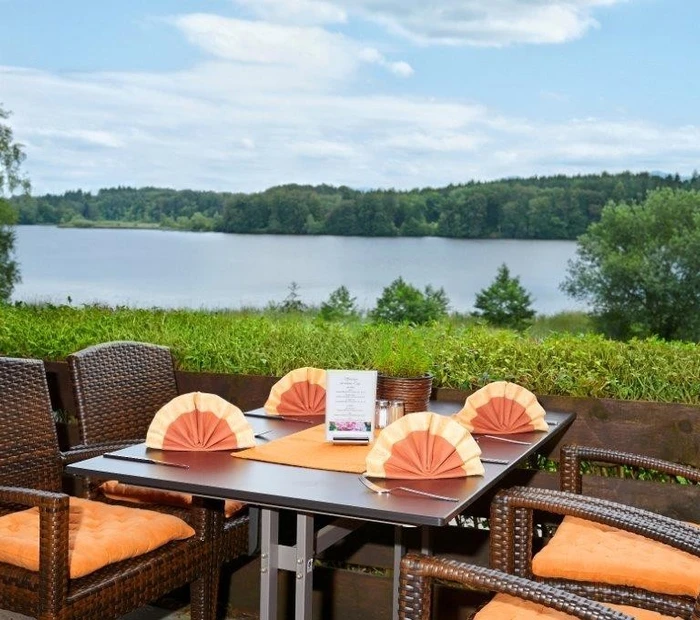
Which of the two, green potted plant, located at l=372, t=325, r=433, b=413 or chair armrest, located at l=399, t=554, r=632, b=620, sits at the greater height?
green potted plant, located at l=372, t=325, r=433, b=413

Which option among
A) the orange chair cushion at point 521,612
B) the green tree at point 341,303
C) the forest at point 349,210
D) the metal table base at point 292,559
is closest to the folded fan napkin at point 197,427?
the metal table base at point 292,559

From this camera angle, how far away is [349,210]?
1886 cm

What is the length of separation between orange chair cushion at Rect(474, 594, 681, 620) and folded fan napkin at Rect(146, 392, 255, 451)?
2.39 feet

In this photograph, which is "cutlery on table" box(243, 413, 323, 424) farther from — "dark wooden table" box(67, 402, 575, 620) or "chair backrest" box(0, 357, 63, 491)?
"chair backrest" box(0, 357, 63, 491)

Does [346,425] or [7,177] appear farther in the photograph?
[7,177]

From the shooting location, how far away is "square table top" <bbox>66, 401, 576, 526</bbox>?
1.98 m

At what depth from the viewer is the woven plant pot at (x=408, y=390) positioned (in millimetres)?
2992

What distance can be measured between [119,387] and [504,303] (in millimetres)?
17816

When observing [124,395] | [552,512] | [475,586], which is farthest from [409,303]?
[475,586]

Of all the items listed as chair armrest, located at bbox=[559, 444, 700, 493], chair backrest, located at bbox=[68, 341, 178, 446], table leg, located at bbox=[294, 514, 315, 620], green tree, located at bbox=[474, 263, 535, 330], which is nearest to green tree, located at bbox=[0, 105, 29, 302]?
green tree, located at bbox=[474, 263, 535, 330]

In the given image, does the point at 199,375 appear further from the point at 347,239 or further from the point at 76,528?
the point at 347,239

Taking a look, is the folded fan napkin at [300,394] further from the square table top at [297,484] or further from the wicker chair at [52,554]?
the square table top at [297,484]

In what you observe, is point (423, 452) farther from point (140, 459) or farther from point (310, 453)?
point (140, 459)

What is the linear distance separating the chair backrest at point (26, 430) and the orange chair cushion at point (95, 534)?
0.37ft
